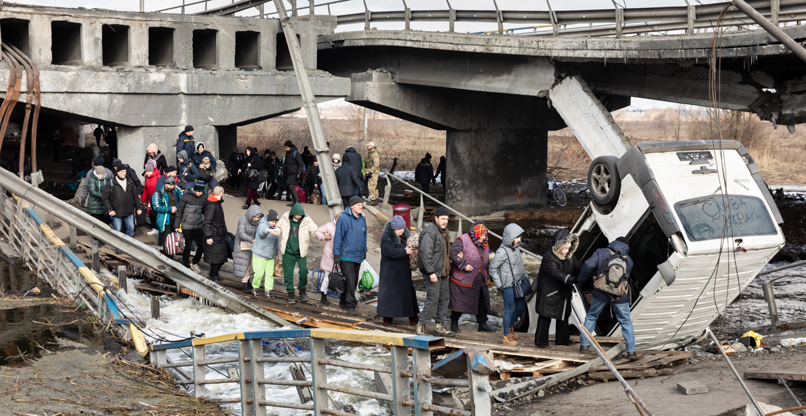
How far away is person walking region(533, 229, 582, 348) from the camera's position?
877 centimetres

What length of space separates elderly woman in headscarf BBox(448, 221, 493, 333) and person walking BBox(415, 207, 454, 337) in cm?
10

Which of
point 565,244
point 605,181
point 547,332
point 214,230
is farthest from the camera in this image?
point 214,230

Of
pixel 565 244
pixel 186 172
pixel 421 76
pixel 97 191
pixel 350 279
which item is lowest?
pixel 350 279

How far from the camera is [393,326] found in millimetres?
10023

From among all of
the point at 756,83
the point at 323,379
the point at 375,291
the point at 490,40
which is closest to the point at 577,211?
the point at 490,40

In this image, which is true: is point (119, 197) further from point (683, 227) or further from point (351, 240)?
point (683, 227)

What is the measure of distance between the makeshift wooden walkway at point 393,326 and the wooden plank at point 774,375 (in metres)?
1.10

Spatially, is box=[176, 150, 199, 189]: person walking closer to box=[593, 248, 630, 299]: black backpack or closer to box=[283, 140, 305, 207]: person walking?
box=[283, 140, 305, 207]: person walking

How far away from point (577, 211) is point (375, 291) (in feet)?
42.3

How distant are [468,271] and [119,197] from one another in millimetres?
6756

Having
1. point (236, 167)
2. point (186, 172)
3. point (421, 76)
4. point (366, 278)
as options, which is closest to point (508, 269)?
point (366, 278)

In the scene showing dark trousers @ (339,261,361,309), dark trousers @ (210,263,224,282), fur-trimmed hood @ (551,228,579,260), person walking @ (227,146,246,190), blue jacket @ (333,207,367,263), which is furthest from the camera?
person walking @ (227,146,246,190)

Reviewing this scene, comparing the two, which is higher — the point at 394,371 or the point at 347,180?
the point at 347,180

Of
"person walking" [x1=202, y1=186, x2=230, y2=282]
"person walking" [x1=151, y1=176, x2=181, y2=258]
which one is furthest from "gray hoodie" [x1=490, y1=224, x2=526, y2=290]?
"person walking" [x1=151, y1=176, x2=181, y2=258]
